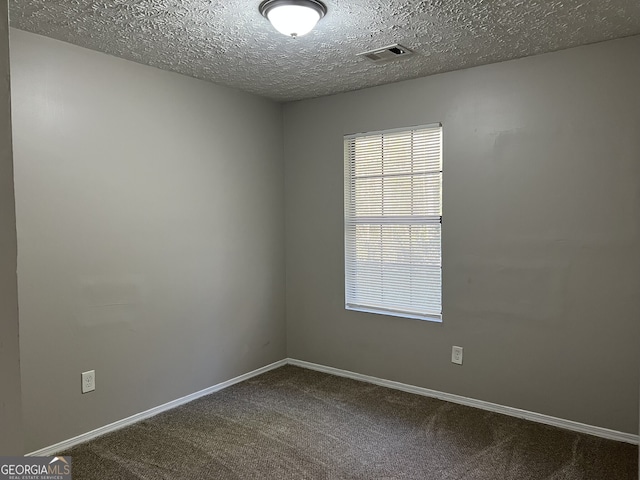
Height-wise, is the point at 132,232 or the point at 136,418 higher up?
the point at 132,232

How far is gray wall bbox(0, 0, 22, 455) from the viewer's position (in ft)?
2.57

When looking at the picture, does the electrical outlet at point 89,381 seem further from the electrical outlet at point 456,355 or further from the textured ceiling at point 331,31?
the electrical outlet at point 456,355

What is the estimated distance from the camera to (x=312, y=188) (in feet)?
14.0

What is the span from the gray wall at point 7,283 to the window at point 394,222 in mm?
3132

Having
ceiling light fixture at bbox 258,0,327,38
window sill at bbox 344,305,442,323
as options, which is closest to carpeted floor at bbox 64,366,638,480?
window sill at bbox 344,305,442,323

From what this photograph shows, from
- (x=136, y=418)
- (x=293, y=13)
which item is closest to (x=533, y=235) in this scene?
(x=293, y=13)

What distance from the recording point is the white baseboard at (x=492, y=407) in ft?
9.73

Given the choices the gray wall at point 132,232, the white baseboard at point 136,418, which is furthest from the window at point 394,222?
the white baseboard at point 136,418

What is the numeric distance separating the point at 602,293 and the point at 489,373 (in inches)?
36.7

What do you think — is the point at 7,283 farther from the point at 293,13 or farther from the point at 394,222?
the point at 394,222

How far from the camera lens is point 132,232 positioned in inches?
128

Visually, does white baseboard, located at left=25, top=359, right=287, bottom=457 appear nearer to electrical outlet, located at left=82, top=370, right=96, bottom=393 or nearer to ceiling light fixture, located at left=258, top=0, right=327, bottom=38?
electrical outlet, located at left=82, top=370, right=96, bottom=393

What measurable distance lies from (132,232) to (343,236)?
1.70 metres

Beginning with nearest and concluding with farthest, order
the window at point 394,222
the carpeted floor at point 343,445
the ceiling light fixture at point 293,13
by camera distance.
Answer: the ceiling light fixture at point 293,13
the carpeted floor at point 343,445
the window at point 394,222
